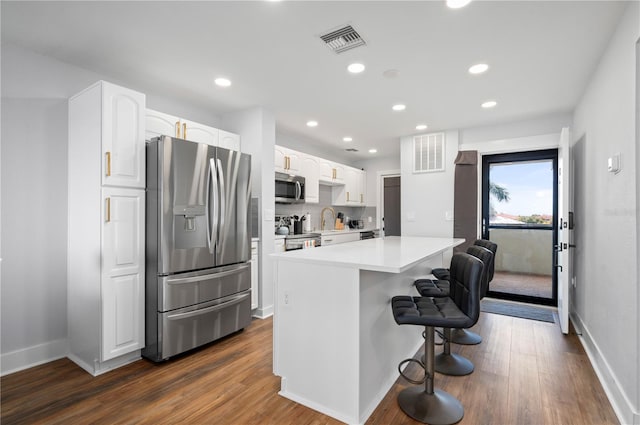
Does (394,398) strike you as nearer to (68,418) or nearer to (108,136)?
(68,418)

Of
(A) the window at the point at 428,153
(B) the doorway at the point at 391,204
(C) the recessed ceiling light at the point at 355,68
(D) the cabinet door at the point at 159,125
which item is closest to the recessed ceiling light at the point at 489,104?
(A) the window at the point at 428,153

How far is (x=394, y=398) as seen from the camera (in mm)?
2080

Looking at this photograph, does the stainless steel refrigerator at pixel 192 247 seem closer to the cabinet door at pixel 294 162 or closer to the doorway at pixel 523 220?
the cabinet door at pixel 294 162

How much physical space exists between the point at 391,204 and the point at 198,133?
15.3 ft

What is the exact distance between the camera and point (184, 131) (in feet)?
10.9

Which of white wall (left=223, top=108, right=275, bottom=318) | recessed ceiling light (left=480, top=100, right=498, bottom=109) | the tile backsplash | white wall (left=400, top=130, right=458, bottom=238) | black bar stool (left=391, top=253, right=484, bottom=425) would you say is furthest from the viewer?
the tile backsplash

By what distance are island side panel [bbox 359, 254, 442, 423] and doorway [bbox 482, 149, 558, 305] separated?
9.46 feet

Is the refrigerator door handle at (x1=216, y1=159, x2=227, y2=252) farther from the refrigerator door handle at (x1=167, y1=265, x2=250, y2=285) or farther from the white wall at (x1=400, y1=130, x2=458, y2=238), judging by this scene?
the white wall at (x1=400, y1=130, x2=458, y2=238)

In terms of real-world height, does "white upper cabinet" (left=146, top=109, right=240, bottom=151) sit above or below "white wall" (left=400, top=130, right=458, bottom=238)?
above

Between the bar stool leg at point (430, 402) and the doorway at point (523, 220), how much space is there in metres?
3.23

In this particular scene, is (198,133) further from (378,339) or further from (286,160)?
(378,339)

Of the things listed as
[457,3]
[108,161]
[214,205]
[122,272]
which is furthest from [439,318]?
[108,161]

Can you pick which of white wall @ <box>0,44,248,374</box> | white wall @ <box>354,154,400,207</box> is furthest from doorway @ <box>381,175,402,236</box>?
white wall @ <box>0,44,248,374</box>

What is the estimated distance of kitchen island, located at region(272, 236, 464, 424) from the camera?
1838 millimetres
